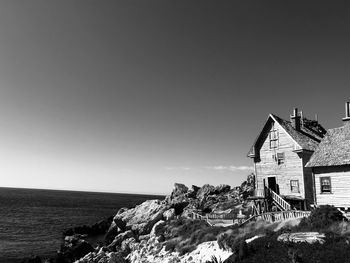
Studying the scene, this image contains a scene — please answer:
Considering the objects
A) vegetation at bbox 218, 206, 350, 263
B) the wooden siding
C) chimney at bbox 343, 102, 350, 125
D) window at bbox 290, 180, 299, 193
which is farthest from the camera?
window at bbox 290, 180, 299, 193

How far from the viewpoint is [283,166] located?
31.9m

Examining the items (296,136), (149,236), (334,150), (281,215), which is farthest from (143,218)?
(334,150)

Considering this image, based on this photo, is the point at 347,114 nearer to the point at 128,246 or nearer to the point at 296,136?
the point at 296,136

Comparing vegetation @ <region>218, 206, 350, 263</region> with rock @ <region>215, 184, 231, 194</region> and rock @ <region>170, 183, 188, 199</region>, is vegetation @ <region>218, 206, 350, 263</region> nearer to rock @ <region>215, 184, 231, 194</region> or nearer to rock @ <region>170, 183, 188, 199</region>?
rock @ <region>215, 184, 231, 194</region>

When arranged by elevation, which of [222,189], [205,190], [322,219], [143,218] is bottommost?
[143,218]

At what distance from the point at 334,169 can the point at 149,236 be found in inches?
820

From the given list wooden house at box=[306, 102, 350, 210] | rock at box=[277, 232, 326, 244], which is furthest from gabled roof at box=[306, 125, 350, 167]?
rock at box=[277, 232, 326, 244]

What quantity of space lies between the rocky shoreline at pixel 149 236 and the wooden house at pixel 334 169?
1033 cm

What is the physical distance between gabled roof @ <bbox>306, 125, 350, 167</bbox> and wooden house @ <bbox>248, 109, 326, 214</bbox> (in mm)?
2421

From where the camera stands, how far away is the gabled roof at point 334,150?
25.2m

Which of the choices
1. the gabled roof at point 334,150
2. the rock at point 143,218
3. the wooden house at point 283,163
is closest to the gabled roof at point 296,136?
the wooden house at point 283,163

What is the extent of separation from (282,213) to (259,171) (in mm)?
10270

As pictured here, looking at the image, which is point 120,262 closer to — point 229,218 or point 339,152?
point 229,218

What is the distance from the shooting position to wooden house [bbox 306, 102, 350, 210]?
81.7ft
